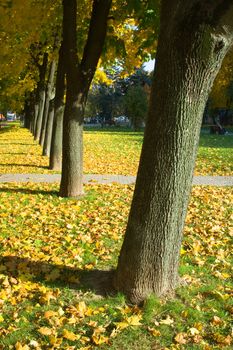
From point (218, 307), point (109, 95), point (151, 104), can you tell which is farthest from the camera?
point (109, 95)

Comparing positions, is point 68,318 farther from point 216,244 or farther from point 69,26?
point 69,26

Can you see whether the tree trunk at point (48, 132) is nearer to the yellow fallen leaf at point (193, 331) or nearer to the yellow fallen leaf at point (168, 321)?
the yellow fallen leaf at point (168, 321)

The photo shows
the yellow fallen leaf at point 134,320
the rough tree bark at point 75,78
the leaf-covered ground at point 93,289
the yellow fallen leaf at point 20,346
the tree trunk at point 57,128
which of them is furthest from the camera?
the tree trunk at point 57,128

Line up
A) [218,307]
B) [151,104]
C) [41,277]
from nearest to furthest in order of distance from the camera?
1. [151,104]
2. [218,307]
3. [41,277]

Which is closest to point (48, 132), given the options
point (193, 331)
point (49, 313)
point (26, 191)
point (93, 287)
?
point (26, 191)

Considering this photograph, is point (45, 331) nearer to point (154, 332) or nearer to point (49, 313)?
point (49, 313)

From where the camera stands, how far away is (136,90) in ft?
153

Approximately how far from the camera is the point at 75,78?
831 centimetres

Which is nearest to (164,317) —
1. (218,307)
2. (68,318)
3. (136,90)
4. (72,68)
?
Result: (218,307)

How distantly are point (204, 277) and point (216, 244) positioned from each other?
1.15 meters

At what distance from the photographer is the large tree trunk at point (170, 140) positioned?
11.4 ft

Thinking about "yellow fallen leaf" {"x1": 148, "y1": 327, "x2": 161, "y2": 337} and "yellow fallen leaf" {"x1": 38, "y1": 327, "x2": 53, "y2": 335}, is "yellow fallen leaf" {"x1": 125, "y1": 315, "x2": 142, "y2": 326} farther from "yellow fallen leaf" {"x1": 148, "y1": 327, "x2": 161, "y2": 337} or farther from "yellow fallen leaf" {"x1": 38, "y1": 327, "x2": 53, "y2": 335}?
"yellow fallen leaf" {"x1": 38, "y1": 327, "x2": 53, "y2": 335}

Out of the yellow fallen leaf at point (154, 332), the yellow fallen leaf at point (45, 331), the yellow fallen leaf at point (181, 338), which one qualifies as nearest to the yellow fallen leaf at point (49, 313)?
the yellow fallen leaf at point (45, 331)

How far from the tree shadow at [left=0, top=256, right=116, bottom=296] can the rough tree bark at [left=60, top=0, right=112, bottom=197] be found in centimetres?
369
